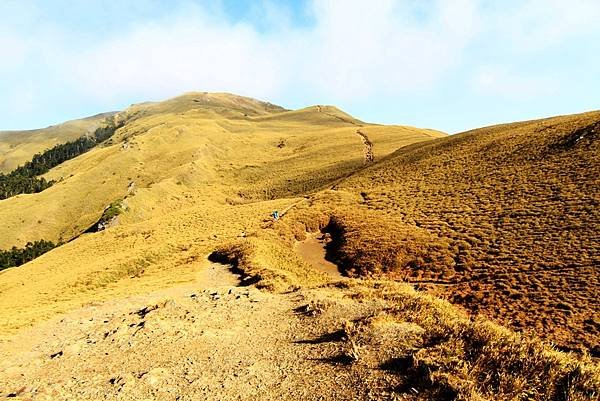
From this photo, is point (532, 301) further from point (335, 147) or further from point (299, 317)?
point (335, 147)

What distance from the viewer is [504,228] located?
111 feet

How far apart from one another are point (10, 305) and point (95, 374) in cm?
2588

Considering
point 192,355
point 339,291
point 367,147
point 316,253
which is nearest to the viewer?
point 192,355

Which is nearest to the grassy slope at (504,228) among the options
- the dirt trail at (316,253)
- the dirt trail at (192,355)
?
the dirt trail at (316,253)

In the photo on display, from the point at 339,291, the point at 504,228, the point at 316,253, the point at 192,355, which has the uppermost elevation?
the point at 504,228

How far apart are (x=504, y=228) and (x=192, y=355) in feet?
94.3

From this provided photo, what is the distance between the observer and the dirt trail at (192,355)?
488 inches

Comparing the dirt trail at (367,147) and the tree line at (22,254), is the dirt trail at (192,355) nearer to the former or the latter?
the tree line at (22,254)

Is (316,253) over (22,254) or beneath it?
over

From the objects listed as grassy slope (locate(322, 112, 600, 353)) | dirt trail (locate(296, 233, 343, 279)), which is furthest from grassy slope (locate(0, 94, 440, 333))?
grassy slope (locate(322, 112, 600, 353))

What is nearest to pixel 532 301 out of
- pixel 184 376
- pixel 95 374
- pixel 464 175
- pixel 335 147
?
pixel 184 376

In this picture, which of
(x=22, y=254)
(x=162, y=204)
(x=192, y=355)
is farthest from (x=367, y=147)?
(x=192, y=355)

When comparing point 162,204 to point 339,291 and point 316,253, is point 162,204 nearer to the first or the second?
point 316,253

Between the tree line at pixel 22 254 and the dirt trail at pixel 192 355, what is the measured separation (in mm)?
58096
